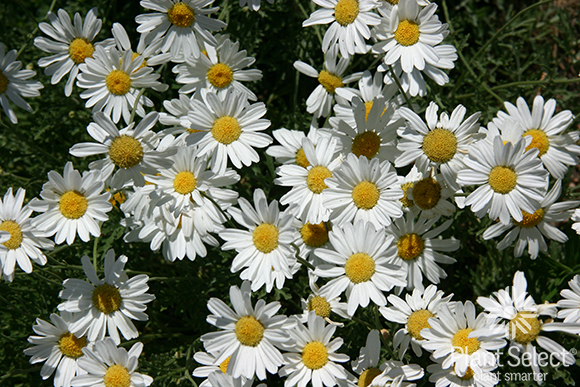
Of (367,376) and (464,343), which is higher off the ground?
(464,343)

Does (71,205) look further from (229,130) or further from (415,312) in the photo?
(415,312)

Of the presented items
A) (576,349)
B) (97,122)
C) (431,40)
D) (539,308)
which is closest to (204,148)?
(97,122)

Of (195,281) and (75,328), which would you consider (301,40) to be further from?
(75,328)

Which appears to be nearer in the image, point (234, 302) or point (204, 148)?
point (234, 302)

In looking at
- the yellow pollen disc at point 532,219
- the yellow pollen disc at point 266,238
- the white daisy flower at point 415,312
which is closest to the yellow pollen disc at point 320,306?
the white daisy flower at point 415,312

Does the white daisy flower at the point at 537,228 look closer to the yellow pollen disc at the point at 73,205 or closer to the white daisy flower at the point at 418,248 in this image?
the white daisy flower at the point at 418,248

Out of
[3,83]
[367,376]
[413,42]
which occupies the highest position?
[413,42]

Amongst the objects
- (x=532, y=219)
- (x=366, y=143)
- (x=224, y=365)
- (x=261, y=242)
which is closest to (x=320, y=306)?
(x=261, y=242)
